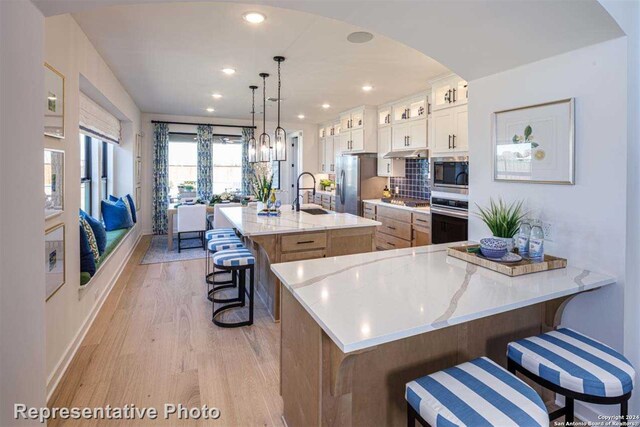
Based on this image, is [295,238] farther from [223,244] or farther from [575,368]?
[575,368]

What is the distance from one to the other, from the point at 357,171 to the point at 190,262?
3.19 metres

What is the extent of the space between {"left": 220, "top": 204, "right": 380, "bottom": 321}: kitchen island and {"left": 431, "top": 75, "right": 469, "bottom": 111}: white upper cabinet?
1.95 metres

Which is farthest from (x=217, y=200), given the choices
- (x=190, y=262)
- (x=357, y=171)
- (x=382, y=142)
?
(x=382, y=142)

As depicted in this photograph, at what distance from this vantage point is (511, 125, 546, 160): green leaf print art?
1959 mm

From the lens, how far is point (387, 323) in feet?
3.81

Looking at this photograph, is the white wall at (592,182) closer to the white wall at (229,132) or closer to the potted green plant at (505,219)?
the potted green plant at (505,219)

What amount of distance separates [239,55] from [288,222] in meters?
1.83

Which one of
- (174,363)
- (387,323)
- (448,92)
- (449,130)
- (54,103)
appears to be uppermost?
(448,92)

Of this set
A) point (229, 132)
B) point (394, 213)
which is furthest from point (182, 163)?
point (394, 213)

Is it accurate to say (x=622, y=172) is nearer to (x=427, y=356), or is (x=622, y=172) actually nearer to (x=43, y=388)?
(x=427, y=356)

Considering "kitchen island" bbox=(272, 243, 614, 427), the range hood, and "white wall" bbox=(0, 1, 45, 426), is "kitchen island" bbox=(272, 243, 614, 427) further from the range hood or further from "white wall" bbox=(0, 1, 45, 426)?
the range hood

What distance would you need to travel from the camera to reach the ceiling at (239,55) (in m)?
2.80

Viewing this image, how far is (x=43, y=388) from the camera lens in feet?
5.24

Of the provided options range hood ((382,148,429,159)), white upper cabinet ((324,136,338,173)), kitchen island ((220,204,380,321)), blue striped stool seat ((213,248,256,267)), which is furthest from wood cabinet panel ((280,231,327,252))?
white upper cabinet ((324,136,338,173))
